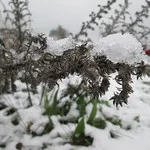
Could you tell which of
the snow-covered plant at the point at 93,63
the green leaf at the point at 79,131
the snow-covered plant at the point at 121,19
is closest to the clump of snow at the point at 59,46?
the snow-covered plant at the point at 93,63

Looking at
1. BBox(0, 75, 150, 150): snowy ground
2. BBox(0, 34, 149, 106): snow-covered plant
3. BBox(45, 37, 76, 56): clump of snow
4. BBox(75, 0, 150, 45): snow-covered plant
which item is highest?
BBox(75, 0, 150, 45): snow-covered plant

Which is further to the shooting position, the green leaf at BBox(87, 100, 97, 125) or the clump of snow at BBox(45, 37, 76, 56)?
the green leaf at BBox(87, 100, 97, 125)

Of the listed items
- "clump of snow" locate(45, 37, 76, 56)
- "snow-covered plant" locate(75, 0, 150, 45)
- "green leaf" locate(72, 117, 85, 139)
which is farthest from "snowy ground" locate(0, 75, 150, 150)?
"clump of snow" locate(45, 37, 76, 56)

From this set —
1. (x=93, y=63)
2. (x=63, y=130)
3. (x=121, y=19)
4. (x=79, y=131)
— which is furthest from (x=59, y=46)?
(x=121, y=19)

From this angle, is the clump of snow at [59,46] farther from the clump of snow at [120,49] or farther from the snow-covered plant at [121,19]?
the snow-covered plant at [121,19]

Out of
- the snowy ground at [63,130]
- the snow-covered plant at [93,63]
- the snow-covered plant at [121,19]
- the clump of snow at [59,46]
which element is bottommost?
the snowy ground at [63,130]

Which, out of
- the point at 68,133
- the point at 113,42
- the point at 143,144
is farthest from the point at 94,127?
the point at 113,42

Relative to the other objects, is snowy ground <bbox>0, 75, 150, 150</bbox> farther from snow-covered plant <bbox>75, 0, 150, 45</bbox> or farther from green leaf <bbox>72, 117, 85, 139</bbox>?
snow-covered plant <bbox>75, 0, 150, 45</bbox>

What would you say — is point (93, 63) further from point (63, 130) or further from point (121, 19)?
point (121, 19)
